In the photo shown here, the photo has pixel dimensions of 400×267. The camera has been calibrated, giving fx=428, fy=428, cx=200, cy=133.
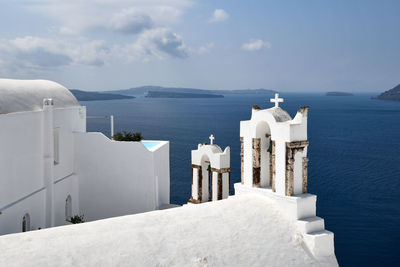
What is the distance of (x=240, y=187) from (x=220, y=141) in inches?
2719

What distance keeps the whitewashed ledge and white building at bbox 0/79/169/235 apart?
620 centimetres

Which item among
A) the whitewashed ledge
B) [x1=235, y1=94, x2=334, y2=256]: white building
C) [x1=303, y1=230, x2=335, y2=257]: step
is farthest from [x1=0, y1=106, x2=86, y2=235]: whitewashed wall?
[x1=303, y1=230, x2=335, y2=257]: step

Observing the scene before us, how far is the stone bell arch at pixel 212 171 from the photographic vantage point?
16.7 m

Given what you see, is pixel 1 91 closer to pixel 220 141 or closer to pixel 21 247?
pixel 21 247

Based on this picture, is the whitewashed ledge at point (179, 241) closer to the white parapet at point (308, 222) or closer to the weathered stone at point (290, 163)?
the white parapet at point (308, 222)

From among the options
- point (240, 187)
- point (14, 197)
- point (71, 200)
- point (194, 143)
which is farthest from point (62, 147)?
point (194, 143)

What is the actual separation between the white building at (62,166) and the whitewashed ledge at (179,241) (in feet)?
20.3

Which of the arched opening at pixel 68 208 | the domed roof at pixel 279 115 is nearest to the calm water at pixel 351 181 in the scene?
the arched opening at pixel 68 208

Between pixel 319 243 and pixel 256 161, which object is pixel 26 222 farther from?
pixel 319 243

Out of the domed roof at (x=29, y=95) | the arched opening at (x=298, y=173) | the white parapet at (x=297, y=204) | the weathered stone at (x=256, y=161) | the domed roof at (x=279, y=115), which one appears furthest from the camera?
the domed roof at (x=29, y=95)

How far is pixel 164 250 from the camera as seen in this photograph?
10.6 metres

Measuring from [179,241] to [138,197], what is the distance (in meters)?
10.1

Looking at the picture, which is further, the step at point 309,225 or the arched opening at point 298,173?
the arched opening at point 298,173

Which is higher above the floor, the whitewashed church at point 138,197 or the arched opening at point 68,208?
the whitewashed church at point 138,197
